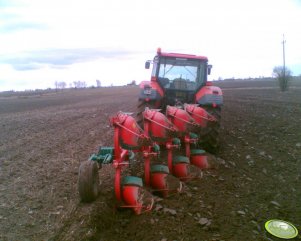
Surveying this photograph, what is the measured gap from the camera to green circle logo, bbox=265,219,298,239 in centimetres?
381

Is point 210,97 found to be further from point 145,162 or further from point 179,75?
point 145,162

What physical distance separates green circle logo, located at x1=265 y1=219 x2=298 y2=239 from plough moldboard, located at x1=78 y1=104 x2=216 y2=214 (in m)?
1.22

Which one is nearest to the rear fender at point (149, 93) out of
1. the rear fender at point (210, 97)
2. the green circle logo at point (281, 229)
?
the rear fender at point (210, 97)

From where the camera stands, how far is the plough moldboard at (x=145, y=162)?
409 centimetres

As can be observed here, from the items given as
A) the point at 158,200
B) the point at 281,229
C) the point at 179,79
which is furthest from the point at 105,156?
the point at 179,79

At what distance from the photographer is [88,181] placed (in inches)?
161

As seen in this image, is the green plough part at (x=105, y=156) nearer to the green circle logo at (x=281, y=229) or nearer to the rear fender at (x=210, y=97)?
the green circle logo at (x=281, y=229)

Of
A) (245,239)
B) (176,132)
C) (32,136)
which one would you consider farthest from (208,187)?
(32,136)

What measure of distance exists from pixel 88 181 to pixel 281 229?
91.0 inches

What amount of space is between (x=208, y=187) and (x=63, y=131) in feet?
20.8

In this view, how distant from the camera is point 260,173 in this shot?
19.7ft

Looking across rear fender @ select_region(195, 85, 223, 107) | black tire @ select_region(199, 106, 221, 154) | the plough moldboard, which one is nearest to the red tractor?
rear fender @ select_region(195, 85, 223, 107)

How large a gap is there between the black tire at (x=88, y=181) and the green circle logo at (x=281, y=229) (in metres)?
2.10

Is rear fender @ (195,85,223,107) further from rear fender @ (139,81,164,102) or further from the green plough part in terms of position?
the green plough part
